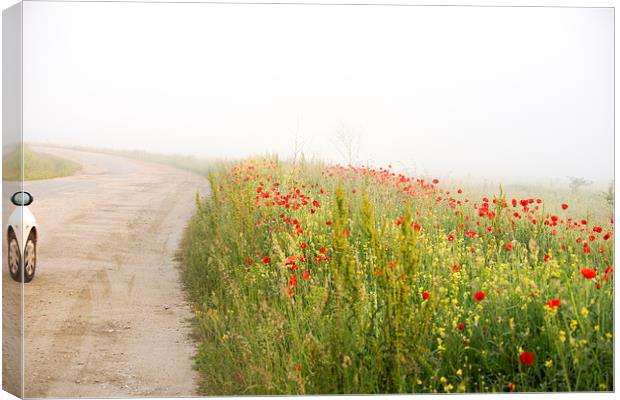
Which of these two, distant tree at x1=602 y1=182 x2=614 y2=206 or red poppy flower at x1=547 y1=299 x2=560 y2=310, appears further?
distant tree at x1=602 y1=182 x2=614 y2=206

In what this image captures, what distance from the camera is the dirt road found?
5055 mm

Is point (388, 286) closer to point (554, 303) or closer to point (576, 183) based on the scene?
point (554, 303)

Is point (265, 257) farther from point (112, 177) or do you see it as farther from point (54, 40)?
point (54, 40)

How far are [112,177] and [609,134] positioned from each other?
3.58 m

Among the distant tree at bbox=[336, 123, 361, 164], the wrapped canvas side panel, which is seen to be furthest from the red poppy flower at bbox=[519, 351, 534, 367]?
the wrapped canvas side panel

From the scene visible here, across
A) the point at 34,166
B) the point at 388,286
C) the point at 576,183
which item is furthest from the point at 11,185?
the point at 576,183

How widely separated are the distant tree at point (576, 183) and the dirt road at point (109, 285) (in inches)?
103

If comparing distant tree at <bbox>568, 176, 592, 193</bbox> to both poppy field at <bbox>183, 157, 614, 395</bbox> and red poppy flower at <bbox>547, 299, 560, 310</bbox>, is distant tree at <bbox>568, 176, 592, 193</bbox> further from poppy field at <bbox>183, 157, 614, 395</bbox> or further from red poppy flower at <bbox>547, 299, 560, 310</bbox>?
red poppy flower at <bbox>547, 299, 560, 310</bbox>

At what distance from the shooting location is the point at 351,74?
5.45 metres

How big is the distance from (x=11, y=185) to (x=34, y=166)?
0.65 ft

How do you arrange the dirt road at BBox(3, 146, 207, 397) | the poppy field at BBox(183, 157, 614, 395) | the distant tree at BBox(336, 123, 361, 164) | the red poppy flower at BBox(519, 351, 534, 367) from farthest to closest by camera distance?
the distant tree at BBox(336, 123, 361, 164), the dirt road at BBox(3, 146, 207, 397), the poppy field at BBox(183, 157, 614, 395), the red poppy flower at BBox(519, 351, 534, 367)

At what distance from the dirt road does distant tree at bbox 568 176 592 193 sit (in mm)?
2622

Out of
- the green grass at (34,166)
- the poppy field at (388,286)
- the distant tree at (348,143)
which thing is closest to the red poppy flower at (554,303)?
the poppy field at (388,286)

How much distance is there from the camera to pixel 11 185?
5.16 metres
